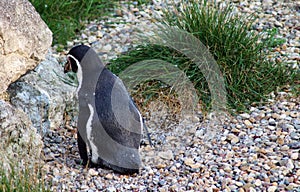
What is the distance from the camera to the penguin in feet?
14.1

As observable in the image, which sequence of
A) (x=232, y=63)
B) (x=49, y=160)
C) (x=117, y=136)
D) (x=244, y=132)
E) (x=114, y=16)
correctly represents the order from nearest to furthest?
1. (x=117, y=136)
2. (x=49, y=160)
3. (x=244, y=132)
4. (x=232, y=63)
5. (x=114, y=16)

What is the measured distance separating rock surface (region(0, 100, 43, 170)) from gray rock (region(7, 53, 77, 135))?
0.32 meters

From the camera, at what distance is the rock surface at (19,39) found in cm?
434

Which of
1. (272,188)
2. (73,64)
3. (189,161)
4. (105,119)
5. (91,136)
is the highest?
(73,64)

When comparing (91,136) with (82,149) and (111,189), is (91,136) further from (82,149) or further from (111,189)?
(111,189)

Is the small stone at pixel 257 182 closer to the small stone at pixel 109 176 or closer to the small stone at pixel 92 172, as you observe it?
the small stone at pixel 109 176

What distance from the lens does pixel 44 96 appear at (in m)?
4.92

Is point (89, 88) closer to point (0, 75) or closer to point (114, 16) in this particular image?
point (0, 75)

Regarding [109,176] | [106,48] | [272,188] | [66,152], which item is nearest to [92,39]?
[106,48]

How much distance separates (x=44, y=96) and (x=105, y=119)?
84cm

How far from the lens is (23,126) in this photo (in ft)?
14.2

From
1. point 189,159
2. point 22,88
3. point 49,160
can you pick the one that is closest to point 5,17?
point 22,88

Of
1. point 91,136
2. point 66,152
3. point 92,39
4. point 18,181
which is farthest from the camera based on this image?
point 92,39

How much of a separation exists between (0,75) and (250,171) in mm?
1928
